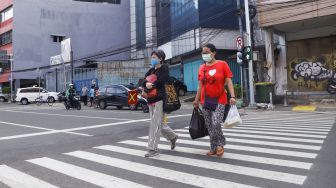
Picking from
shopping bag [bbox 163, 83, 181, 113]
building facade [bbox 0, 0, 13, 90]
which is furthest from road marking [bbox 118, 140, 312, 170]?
building facade [bbox 0, 0, 13, 90]

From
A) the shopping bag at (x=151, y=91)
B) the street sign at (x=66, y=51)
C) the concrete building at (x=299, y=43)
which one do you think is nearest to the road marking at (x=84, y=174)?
the shopping bag at (x=151, y=91)

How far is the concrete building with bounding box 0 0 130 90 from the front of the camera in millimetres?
54469

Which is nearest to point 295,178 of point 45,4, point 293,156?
point 293,156

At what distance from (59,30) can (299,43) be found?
4056cm

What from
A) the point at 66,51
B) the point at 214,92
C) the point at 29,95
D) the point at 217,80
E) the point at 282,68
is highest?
the point at 66,51

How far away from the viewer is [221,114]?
6.47m

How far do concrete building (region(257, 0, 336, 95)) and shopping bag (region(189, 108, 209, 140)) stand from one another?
14.3 m

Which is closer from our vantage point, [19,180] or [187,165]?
[19,180]

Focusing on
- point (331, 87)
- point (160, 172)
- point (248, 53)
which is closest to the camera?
point (160, 172)

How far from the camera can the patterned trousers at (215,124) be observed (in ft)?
21.1

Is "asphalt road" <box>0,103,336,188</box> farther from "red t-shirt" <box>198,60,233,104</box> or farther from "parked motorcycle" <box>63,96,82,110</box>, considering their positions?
"parked motorcycle" <box>63,96,82,110</box>

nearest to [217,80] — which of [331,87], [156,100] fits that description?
[156,100]

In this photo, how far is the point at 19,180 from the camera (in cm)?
544

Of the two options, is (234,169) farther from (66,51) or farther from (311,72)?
(66,51)
